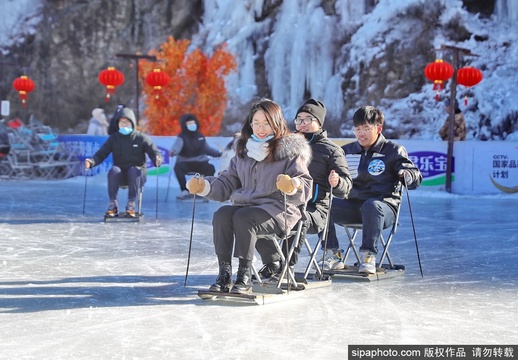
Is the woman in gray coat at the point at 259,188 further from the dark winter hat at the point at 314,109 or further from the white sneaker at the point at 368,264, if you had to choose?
the white sneaker at the point at 368,264

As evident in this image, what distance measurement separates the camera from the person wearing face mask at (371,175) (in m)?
6.00

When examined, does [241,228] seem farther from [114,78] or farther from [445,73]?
[114,78]

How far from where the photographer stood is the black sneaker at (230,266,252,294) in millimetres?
4973

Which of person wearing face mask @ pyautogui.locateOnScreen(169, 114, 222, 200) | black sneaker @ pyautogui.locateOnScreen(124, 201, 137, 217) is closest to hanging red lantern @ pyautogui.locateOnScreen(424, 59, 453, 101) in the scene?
person wearing face mask @ pyautogui.locateOnScreen(169, 114, 222, 200)

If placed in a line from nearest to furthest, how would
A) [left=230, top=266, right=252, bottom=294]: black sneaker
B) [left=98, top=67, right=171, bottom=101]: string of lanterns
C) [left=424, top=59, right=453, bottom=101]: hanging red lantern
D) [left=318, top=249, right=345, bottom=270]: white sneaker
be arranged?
[left=230, top=266, right=252, bottom=294]: black sneaker
[left=318, top=249, right=345, bottom=270]: white sneaker
[left=424, top=59, right=453, bottom=101]: hanging red lantern
[left=98, top=67, right=171, bottom=101]: string of lanterns

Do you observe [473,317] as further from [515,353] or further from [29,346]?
[29,346]

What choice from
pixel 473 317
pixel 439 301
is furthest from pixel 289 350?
pixel 439 301

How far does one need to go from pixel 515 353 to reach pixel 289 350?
37.2 inches

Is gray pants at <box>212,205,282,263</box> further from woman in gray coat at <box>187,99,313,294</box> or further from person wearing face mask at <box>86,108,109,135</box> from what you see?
person wearing face mask at <box>86,108,109,135</box>

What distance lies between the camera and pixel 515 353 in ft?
12.4

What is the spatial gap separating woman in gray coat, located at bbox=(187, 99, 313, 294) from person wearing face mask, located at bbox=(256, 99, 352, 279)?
1.36 ft

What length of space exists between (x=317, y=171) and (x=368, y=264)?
2.48 ft

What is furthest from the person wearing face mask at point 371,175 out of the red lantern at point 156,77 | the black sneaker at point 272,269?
the red lantern at point 156,77

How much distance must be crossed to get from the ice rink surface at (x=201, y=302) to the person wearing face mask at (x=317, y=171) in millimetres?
353
